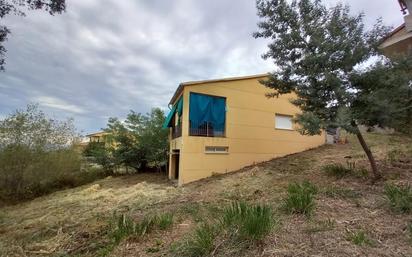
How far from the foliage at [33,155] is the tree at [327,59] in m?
13.3

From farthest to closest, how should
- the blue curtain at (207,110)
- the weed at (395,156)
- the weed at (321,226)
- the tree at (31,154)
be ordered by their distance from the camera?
the tree at (31,154)
the blue curtain at (207,110)
the weed at (395,156)
the weed at (321,226)

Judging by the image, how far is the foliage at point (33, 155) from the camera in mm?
14641

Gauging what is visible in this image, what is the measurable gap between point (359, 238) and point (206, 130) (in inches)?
364

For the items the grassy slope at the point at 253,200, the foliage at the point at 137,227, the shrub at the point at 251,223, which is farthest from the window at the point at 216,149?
the shrub at the point at 251,223

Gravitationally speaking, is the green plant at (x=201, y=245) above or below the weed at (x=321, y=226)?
below

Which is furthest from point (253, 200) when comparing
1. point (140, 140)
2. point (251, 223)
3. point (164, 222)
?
point (140, 140)

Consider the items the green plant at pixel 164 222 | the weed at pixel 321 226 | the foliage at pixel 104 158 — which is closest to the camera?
the weed at pixel 321 226

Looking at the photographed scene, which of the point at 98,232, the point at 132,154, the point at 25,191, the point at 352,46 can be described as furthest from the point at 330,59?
the point at 25,191

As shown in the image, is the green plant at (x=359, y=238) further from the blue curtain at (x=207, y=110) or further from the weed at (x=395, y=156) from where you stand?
the blue curtain at (x=207, y=110)

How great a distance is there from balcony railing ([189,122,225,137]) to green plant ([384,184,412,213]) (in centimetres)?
793

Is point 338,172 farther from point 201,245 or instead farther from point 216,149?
point 201,245

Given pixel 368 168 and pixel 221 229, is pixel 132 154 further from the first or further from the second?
pixel 221 229

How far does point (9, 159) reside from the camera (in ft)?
47.9

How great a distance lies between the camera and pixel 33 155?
15.2 meters
